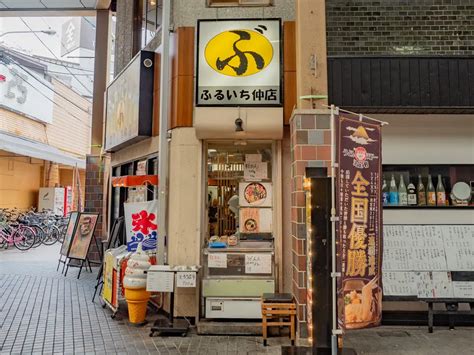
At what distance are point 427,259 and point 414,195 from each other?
982mm

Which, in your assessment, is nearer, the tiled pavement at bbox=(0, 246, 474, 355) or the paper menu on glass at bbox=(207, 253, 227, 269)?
the tiled pavement at bbox=(0, 246, 474, 355)

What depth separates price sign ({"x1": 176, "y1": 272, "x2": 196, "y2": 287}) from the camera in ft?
15.8

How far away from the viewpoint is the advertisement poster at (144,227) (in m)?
5.70

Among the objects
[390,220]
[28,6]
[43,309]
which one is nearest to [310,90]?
[390,220]

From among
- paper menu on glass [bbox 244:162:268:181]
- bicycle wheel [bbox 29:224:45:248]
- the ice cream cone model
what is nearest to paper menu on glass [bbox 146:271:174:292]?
the ice cream cone model

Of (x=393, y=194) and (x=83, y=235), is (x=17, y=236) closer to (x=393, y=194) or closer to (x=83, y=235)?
(x=83, y=235)

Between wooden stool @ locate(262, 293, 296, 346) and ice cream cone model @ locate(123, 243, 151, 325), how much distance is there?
1.81 m

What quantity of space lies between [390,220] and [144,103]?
455cm

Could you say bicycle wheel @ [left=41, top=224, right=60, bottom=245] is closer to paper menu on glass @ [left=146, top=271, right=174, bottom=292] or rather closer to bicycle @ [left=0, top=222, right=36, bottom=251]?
bicycle @ [left=0, top=222, right=36, bottom=251]

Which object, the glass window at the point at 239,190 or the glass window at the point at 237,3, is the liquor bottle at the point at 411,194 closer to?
the glass window at the point at 239,190

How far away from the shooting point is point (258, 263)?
5.21m

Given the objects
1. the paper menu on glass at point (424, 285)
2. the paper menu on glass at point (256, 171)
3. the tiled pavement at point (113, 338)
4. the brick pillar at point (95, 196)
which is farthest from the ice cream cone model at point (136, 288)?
the brick pillar at point (95, 196)

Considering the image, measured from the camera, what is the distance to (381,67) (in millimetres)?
Answer: 5020

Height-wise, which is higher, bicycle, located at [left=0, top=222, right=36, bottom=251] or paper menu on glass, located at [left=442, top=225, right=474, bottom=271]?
paper menu on glass, located at [left=442, top=225, right=474, bottom=271]
